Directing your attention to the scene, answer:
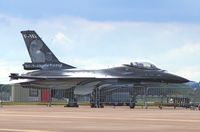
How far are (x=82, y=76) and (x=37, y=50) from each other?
9986 millimetres

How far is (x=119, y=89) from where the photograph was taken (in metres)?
38.7

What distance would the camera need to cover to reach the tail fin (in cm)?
5134

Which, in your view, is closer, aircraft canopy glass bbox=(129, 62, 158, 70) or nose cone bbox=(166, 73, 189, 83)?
nose cone bbox=(166, 73, 189, 83)

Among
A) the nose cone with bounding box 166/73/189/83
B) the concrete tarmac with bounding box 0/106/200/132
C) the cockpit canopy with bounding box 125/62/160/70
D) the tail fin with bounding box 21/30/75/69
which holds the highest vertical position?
the tail fin with bounding box 21/30/75/69

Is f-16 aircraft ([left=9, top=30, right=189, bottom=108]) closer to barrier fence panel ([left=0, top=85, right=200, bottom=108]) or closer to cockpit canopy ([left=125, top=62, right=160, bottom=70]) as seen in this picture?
cockpit canopy ([left=125, top=62, right=160, bottom=70])

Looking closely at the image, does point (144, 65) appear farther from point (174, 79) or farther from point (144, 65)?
point (174, 79)

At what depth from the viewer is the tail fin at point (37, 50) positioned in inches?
2021

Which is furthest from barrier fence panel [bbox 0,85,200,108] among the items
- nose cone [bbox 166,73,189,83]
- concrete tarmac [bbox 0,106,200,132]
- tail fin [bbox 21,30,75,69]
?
concrete tarmac [bbox 0,106,200,132]

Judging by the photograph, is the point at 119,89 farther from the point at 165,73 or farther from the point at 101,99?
the point at 165,73

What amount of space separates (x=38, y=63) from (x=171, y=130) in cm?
3850

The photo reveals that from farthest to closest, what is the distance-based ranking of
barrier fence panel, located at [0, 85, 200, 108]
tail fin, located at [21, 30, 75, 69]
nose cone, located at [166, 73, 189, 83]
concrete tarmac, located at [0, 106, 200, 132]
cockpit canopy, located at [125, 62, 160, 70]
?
tail fin, located at [21, 30, 75, 69] → cockpit canopy, located at [125, 62, 160, 70] → nose cone, located at [166, 73, 189, 83] → barrier fence panel, located at [0, 85, 200, 108] → concrete tarmac, located at [0, 106, 200, 132]

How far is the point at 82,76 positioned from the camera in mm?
44219

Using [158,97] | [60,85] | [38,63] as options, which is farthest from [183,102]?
[38,63]

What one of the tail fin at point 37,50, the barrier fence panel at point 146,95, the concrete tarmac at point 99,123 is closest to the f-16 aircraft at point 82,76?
the tail fin at point 37,50
